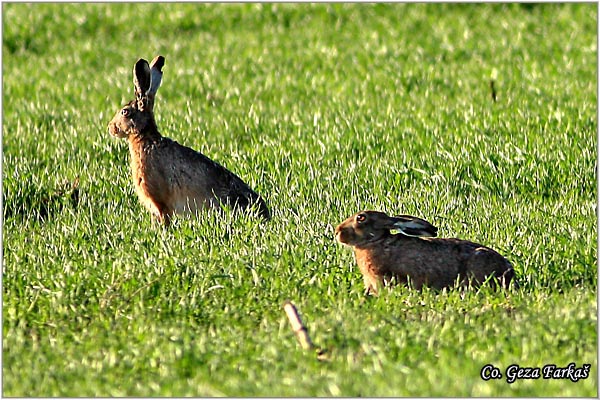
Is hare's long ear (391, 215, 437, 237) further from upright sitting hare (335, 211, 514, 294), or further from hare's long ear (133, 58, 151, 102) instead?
hare's long ear (133, 58, 151, 102)

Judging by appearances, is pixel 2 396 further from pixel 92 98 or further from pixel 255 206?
pixel 92 98

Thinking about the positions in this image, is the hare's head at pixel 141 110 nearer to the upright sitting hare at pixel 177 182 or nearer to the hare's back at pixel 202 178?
the upright sitting hare at pixel 177 182

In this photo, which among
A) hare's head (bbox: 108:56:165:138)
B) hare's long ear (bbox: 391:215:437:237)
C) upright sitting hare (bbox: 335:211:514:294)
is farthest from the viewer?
hare's head (bbox: 108:56:165:138)

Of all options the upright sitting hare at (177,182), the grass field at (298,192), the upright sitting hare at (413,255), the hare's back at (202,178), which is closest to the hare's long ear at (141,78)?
the upright sitting hare at (177,182)

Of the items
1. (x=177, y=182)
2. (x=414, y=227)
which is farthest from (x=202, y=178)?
(x=414, y=227)

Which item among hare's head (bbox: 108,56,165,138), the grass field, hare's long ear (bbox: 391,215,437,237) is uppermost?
hare's head (bbox: 108,56,165,138)

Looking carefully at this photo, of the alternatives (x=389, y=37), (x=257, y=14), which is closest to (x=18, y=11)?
(x=257, y=14)

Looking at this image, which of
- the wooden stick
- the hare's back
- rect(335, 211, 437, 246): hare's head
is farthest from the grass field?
the hare's back

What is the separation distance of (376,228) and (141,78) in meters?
2.49

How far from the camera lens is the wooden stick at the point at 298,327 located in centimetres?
500

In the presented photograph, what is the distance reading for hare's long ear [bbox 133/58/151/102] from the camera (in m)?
7.71

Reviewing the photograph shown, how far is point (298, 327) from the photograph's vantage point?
510 cm

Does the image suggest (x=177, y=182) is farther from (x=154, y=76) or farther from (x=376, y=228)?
(x=376, y=228)

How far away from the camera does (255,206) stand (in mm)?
7629
